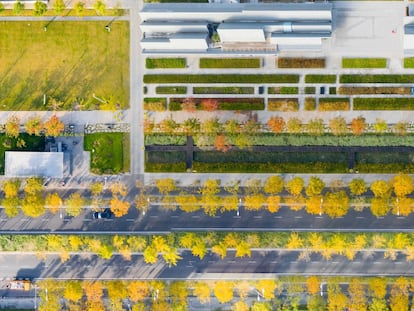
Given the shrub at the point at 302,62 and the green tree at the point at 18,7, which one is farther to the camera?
the green tree at the point at 18,7

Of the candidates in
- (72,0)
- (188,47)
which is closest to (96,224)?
(188,47)

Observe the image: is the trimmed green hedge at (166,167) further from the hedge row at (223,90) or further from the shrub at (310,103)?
the shrub at (310,103)

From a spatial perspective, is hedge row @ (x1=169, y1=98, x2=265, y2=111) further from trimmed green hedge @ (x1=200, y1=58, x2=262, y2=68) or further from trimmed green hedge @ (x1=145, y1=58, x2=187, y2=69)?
trimmed green hedge @ (x1=145, y1=58, x2=187, y2=69)

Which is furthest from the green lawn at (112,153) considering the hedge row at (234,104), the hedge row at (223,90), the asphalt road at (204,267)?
the asphalt road at (204,267)

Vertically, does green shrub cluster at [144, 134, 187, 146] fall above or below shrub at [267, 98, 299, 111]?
below

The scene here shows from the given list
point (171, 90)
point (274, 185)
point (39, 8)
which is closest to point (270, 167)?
point (274, 185)

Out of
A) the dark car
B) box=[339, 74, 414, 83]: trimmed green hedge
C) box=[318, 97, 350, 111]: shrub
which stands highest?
box=[339, 74, 414, 83]: trimmed green hedge

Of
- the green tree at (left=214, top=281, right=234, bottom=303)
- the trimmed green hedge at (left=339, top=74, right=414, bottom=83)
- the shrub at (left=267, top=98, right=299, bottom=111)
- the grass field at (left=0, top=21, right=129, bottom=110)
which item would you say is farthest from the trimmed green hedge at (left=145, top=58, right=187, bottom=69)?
the green tree at (left=214, top=281, right=234, bottom=303)
